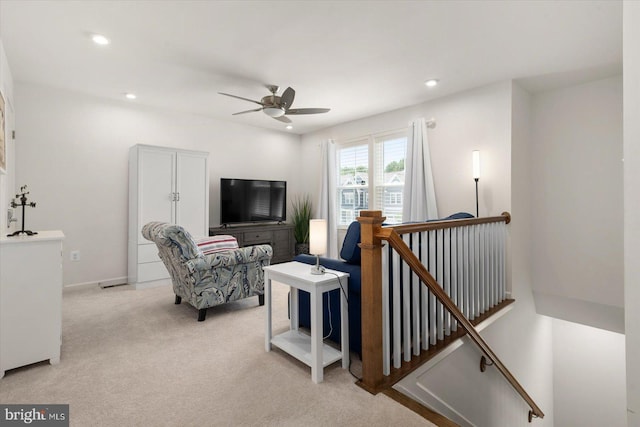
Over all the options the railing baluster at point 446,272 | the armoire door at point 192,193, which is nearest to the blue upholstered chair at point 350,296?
the railing baluster at point 446,272

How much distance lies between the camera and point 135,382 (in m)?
1.97

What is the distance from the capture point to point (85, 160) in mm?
4012

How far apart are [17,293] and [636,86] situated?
3144 millimetres

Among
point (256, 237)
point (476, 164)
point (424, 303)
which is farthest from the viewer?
point (256, 237)

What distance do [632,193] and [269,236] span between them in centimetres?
491

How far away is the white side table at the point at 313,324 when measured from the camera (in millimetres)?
1958

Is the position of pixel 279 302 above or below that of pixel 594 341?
above

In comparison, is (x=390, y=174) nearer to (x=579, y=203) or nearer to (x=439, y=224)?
(x=579, y=203)

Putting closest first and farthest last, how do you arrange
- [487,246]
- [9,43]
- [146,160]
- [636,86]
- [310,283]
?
[636,86] → [310,283] → [9,43] → [487,246] → [146,160]

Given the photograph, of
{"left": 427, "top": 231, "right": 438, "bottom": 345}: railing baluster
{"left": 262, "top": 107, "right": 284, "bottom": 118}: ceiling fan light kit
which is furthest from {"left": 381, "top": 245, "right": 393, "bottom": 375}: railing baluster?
{"left": 262, "top": 107, "right": 284, "bottom": 118}: ceiling fan light kit

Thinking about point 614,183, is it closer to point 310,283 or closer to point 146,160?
point 310,283

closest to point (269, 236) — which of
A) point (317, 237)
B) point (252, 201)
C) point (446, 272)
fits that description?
point (252, 201)

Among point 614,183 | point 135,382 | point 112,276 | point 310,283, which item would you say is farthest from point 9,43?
point 614,183

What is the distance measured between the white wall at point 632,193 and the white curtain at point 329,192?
15.2 feet
